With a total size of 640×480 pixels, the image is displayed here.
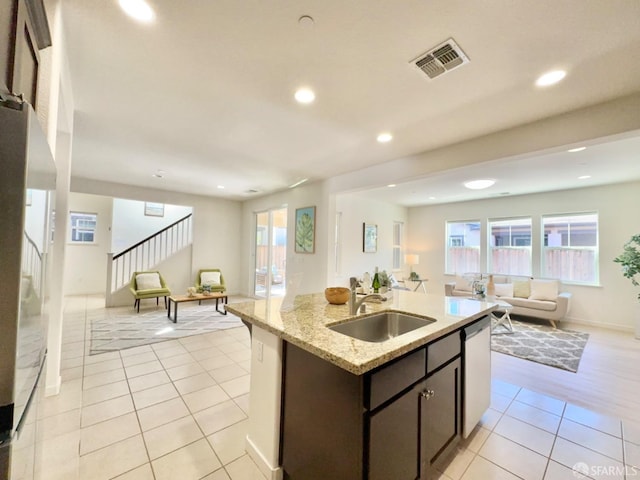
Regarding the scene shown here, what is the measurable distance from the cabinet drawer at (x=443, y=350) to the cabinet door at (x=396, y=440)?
0.63ft

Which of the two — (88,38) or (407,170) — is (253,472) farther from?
(407,170)

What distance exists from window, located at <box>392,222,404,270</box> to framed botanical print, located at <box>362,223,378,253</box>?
0.99 m

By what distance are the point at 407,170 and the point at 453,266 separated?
14.3ft

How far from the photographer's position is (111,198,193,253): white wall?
727cm

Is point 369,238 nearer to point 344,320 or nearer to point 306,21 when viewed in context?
point 344,320

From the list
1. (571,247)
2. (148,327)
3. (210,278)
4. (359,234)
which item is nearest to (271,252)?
(210,278)

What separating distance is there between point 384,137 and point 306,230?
8.51 ft

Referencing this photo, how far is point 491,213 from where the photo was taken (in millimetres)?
6359

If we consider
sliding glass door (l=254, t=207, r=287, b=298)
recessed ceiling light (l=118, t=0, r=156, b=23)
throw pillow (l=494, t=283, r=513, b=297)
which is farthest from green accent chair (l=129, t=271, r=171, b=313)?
throw pillow (l=494, t=283, r=513, b=297)

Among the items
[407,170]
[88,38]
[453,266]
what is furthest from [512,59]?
→ [453,266]

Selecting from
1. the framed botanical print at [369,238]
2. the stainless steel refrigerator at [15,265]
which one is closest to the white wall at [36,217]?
the stainless steel refrigerator at [15,265]

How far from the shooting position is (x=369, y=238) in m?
6.66

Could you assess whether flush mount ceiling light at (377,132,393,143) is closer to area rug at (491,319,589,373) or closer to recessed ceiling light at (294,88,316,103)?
recessed ceiling light at (294,88,316,103)

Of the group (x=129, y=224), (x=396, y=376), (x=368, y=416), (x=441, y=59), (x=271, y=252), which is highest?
(x=441, y=59)
